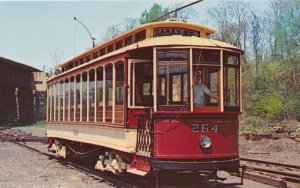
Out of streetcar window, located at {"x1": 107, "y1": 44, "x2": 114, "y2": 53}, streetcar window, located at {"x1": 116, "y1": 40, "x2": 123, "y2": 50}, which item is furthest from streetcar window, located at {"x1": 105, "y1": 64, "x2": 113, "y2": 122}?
streetcar window, located at {"x1": 107, "y1": 44, "x2": 114, "y2": 53}

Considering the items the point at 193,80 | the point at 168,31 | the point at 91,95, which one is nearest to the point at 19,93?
the point at 91,95

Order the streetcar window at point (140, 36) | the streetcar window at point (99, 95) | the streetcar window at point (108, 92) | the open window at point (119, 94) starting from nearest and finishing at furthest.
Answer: the open window at point (119, 94) < the streetcar window at point (140, 36) < the streetcar window at point (108, 92) < the streetcar window at point (99, 95)

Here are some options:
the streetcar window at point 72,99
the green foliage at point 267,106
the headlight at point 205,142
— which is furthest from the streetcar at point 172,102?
the green foliage at point 267,106

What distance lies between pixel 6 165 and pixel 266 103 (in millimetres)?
27819

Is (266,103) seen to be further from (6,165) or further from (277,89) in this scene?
(6,165)

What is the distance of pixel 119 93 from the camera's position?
10.4 m

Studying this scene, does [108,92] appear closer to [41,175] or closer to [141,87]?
[141,87]

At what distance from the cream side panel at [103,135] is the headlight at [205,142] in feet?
4.84

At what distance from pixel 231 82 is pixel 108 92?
292 cm

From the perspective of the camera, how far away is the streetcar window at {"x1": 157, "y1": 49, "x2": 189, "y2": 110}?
9.23 m

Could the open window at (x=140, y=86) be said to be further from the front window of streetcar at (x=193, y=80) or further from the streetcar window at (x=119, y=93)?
the front window of streetcar at (x=193, y=80)

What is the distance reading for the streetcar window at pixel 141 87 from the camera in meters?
10.0

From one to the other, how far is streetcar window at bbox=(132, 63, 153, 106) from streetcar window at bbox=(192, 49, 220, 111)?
1.12m

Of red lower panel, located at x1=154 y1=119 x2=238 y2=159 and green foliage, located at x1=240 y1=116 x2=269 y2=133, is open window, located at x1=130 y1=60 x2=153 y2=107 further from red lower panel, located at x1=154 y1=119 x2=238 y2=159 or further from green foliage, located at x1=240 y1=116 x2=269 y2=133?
green foliage, located at x1=240 y1=116 x2=269 y2=133
